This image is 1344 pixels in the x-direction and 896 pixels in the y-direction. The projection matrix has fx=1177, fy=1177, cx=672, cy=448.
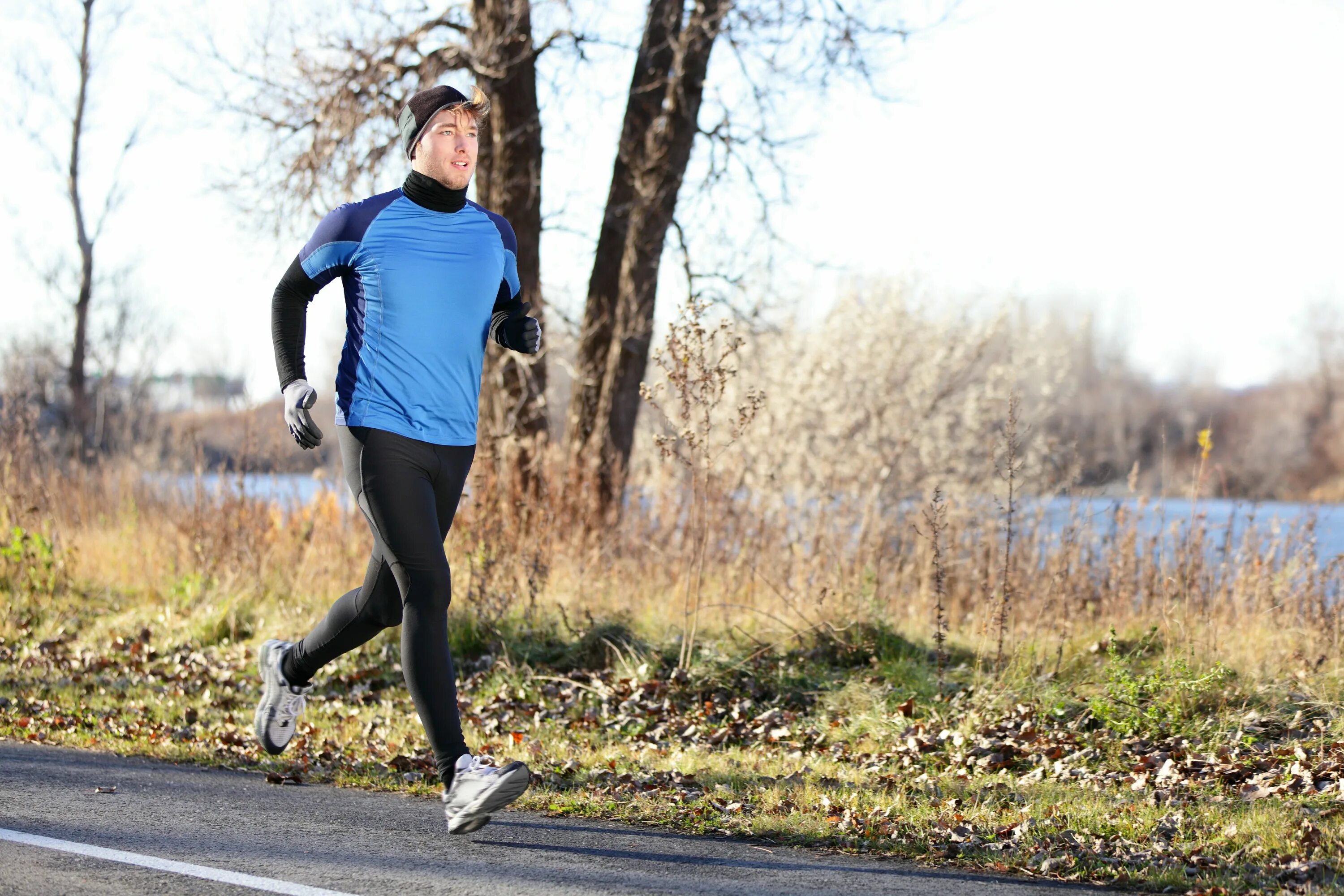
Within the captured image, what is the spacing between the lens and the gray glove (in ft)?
12.9

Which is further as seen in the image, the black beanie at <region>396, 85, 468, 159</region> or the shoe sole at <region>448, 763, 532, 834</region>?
the black beanie at <region>396, 85, 468, 159</region>

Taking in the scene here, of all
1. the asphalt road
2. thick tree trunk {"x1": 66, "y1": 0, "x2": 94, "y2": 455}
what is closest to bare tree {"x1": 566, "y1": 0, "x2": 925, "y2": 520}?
the asphalt road

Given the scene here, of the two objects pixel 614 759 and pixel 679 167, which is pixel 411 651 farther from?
pixel 679 167

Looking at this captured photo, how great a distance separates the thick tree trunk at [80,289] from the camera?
23.8 metres

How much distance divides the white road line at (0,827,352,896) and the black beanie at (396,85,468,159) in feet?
8.14

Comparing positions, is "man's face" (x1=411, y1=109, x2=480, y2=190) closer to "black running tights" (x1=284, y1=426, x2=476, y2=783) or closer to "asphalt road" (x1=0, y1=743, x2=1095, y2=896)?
"black running tights" (x1=284, y1=426, x2=476, y2=783)

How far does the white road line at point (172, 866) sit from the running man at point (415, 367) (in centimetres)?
60

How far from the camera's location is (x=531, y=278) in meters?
11.0

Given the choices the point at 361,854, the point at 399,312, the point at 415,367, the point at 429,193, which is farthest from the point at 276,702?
the point at 429,193

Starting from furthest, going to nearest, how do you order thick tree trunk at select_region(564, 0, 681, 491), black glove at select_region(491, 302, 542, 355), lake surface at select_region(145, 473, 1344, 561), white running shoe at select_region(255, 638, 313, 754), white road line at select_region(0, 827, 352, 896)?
1. thick tree trunk at select_region(564, 0, 681, 491)
2. lake surface at select_region(145, 473, 1344, 561)
3. white running shoe at select_region(255, 638, 313, 754)
4. black glove at select_region(491, 302, 542, 355)
5. white road line at select_region(0, 827, 352, 896)

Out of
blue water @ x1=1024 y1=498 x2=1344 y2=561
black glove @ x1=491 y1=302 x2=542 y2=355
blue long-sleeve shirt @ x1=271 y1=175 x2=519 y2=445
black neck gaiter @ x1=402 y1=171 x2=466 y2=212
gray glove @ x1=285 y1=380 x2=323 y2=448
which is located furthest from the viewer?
blue water @ x1=1024 y1=498 x2=1344 y2=561

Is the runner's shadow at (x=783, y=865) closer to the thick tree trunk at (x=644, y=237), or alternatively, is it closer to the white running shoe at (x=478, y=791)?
the white running shoe at (x=478, y=791)

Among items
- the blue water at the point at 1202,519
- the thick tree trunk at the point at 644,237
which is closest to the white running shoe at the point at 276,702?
the blue water at the point at 1202,519

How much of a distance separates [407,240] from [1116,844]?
3.17 metres
